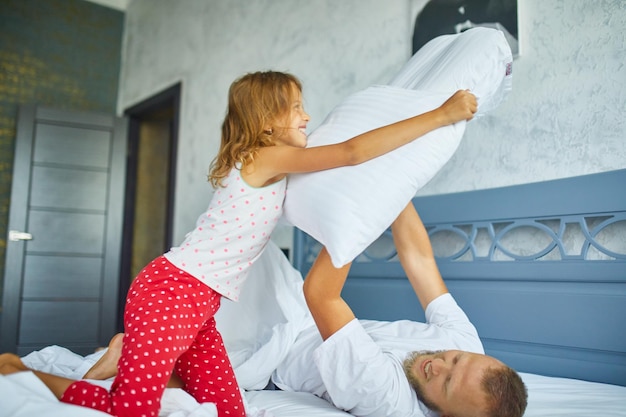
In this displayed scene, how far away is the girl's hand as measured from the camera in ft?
4.12

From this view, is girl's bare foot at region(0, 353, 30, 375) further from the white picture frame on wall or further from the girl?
the white picture frame on wall

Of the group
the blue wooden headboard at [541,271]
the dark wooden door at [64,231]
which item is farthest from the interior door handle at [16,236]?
the blue wooden headboard at [541,271]

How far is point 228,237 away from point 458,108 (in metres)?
0.62

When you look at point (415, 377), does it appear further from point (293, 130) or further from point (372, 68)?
point (372, 68)

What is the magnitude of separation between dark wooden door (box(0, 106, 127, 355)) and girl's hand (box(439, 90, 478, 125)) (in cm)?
330

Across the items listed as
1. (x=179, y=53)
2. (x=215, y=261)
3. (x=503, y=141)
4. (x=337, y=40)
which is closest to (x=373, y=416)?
(x=215, y=261)

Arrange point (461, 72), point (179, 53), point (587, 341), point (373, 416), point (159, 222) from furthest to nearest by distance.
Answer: point (159, 222) → point (179, 53) → point (587, 341) → point (461, 72) → point (373, 416)

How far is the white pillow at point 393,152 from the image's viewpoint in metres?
1.22

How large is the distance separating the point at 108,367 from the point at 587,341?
51.0 inches

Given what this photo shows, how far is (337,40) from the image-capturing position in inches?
103

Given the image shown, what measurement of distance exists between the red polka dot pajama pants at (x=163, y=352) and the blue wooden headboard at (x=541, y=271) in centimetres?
86

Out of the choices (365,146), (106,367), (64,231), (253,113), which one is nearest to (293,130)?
(253,113)

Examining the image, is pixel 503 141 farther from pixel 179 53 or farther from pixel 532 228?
pixel 179 53

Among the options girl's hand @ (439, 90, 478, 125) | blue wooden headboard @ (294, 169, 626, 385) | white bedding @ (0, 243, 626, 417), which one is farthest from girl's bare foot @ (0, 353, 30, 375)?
blue wooden headboard @ (294, 169, 626, 385)
